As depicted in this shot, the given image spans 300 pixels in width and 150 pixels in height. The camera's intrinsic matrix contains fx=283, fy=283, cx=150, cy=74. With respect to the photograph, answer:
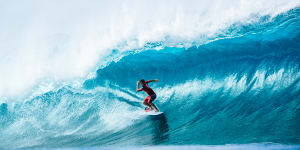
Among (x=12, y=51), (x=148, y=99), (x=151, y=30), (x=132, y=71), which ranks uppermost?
(x=12, y=51)

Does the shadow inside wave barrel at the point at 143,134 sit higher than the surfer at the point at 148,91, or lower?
lower

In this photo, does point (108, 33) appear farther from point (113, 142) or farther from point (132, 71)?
point (113, 142)

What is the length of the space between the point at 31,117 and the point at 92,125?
98.6 inches

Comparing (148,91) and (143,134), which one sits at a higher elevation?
(148,91)

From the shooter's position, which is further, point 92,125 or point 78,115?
point 78,115

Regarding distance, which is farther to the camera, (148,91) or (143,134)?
(148,91)

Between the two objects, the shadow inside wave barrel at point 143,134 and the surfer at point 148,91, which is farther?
the surfer at point 148,91

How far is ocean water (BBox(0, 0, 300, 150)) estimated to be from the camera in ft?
19.6

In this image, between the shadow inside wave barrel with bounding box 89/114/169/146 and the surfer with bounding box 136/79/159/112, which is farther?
the surfer with bounding box 136/79/159/112

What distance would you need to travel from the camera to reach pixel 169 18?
11320 mm

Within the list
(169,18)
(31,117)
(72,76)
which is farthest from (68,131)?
(169,18)

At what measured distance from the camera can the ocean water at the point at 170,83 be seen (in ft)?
19.6

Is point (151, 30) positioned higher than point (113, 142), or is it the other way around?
point (151, 30)

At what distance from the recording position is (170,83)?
9125 mm
